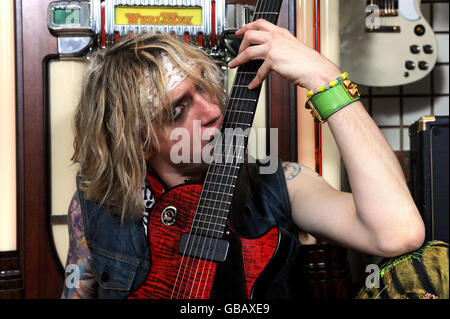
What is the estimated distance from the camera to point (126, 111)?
1174mm

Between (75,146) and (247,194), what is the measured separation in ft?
1.66

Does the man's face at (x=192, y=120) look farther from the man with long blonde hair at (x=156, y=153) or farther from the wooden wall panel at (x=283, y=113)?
the wooden wall panel at (x=283, y=113)

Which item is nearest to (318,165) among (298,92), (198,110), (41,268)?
(298,92)

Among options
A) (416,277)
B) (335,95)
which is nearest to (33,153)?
(335,95)

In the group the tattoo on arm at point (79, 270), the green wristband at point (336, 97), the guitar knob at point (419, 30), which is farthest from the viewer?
the guitar knob at point (419, 30)

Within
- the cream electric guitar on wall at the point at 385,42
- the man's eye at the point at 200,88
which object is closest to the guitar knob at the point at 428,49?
the cream electric guitar on wall at the point at 385,42

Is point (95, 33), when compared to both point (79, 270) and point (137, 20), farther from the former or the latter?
point (79, 270)

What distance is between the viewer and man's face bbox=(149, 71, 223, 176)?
1.11m

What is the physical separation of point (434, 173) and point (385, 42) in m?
0.73

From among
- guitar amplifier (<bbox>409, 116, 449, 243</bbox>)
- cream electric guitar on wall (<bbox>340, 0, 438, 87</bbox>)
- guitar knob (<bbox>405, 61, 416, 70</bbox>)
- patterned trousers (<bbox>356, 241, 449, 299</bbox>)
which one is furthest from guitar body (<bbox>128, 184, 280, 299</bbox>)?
guitar knob (<bbox>405, 61, 416, 70</bbox>)

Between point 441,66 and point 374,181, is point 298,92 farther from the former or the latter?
point 441,66

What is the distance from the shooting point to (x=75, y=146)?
4.40 feet

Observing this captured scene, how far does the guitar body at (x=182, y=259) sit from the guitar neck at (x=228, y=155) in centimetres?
4

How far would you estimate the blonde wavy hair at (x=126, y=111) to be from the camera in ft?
3.74
